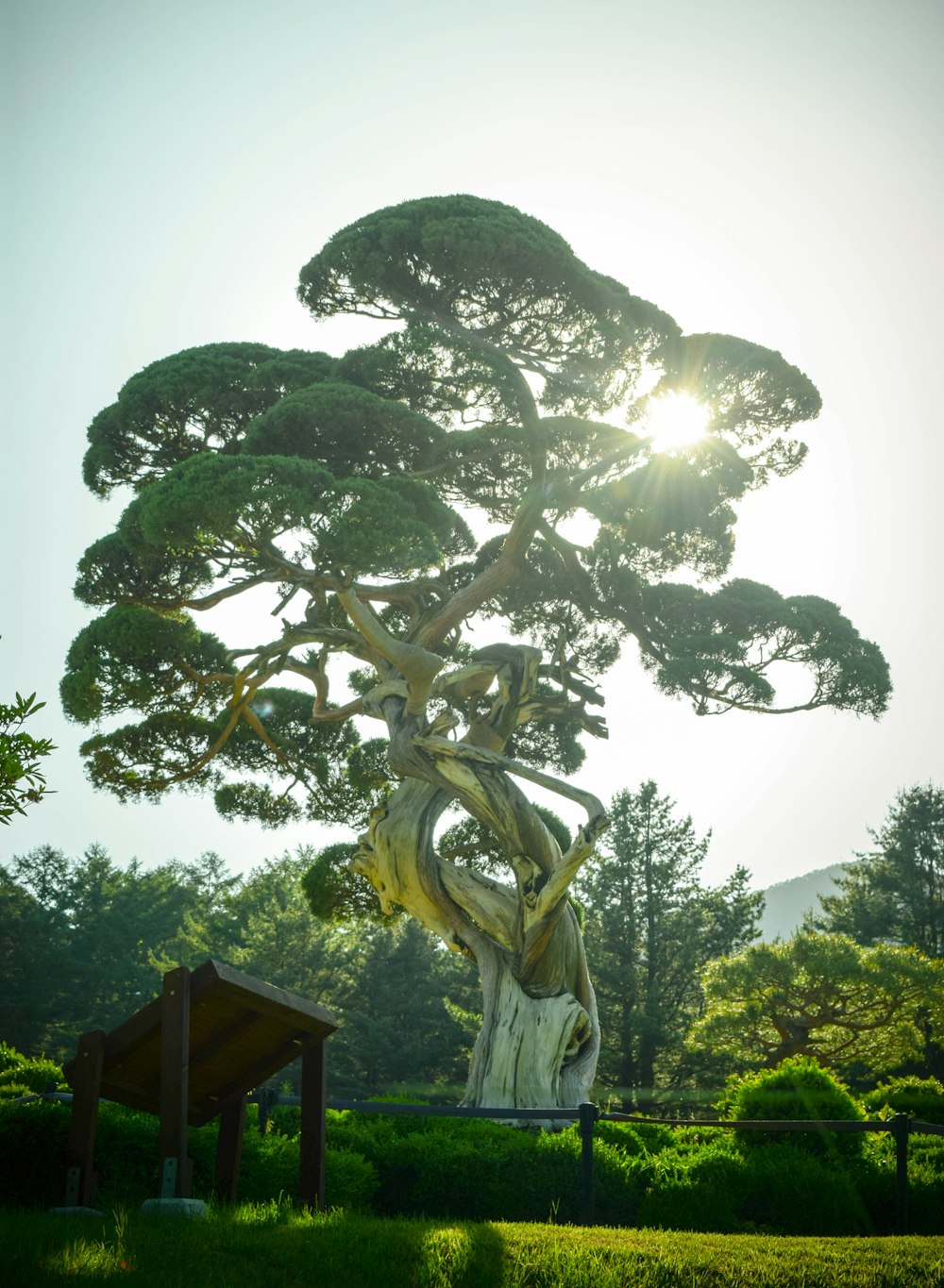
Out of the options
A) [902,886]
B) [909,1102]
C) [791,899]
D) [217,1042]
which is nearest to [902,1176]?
[217,1042]

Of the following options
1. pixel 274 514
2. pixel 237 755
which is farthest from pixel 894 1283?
pixel 237 755

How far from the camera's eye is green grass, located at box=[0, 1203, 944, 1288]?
3.98 metres

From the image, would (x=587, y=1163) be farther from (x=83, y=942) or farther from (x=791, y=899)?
(x=791, y=899)

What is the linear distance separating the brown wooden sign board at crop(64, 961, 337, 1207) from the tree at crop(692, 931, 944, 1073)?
17.8m

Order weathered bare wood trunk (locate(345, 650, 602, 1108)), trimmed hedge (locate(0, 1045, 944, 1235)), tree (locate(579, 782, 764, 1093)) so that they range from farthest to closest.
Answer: tree (locate(579, 782, 764, 1093)), weathered bare wood trunk (locate(345, 650, 602, 1108)), trimmed hedge (locate(0, 1045, 944, 1235))

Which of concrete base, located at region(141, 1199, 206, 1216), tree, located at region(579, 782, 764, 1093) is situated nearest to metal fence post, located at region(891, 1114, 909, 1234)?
concrete base, located at region(141, 1199, 206, 1216)

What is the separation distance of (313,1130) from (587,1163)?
2166 millimetres

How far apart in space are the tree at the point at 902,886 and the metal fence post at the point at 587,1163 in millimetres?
29114

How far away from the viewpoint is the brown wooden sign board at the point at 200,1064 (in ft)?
15.9

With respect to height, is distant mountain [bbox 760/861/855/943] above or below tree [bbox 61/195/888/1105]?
above

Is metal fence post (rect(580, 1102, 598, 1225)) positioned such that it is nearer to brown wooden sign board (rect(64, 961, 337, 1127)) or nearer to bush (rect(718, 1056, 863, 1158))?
brown wooden sign board (rect(64, 961, 337, 1127))

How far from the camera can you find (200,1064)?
5410 millimetres

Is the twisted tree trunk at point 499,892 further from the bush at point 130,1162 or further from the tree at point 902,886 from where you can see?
the tree at point 902,886

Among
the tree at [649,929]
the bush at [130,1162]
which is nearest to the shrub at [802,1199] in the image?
the bush at [130,1162]
